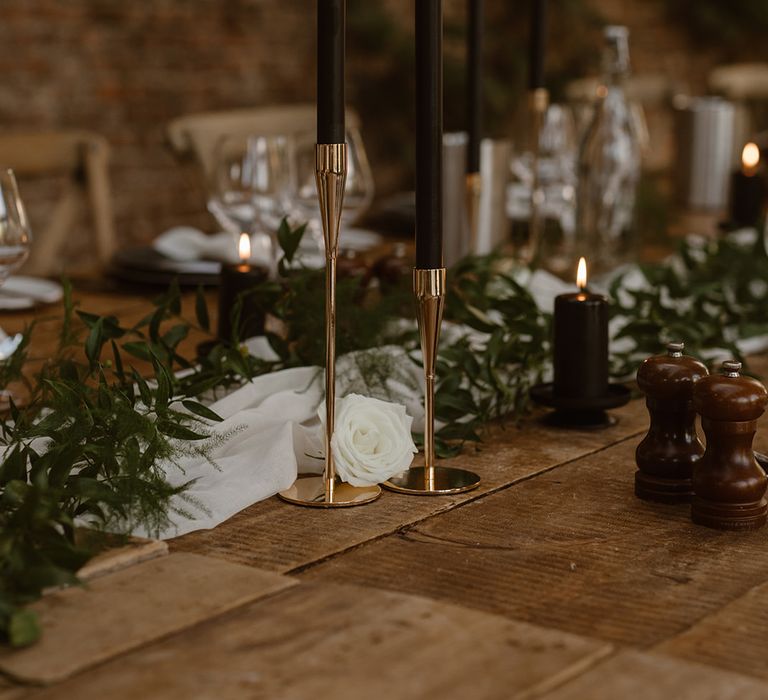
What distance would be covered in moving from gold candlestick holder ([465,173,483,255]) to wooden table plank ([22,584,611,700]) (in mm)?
908

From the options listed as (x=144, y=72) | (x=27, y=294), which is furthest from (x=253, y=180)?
(x=144, y=72)

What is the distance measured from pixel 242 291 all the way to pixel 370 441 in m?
0.32

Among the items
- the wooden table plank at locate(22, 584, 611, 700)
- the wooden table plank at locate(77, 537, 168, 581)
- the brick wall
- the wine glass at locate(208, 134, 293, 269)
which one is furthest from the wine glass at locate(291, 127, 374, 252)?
the brick wall

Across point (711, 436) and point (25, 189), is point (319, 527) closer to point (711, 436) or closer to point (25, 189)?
point (711, 436)

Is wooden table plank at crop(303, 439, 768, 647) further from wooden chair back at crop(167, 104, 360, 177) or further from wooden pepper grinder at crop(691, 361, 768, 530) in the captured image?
wooden chair back at crop(167, 104, 360, 177)

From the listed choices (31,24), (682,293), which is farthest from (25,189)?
(682,293)

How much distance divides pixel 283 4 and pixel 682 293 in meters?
3.34

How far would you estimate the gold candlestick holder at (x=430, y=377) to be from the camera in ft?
2.99

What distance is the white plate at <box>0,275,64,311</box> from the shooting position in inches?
60.4

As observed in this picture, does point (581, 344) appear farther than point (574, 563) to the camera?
Yes

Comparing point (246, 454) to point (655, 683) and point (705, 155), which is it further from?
point (705, 155)

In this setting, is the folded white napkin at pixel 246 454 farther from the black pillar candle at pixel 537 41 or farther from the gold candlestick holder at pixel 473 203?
the black pillar candle at pixel 537 41

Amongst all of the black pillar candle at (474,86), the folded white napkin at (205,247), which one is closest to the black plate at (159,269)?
the folded white napkin at (205,247)

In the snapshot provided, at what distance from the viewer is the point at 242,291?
1161 millimetres
